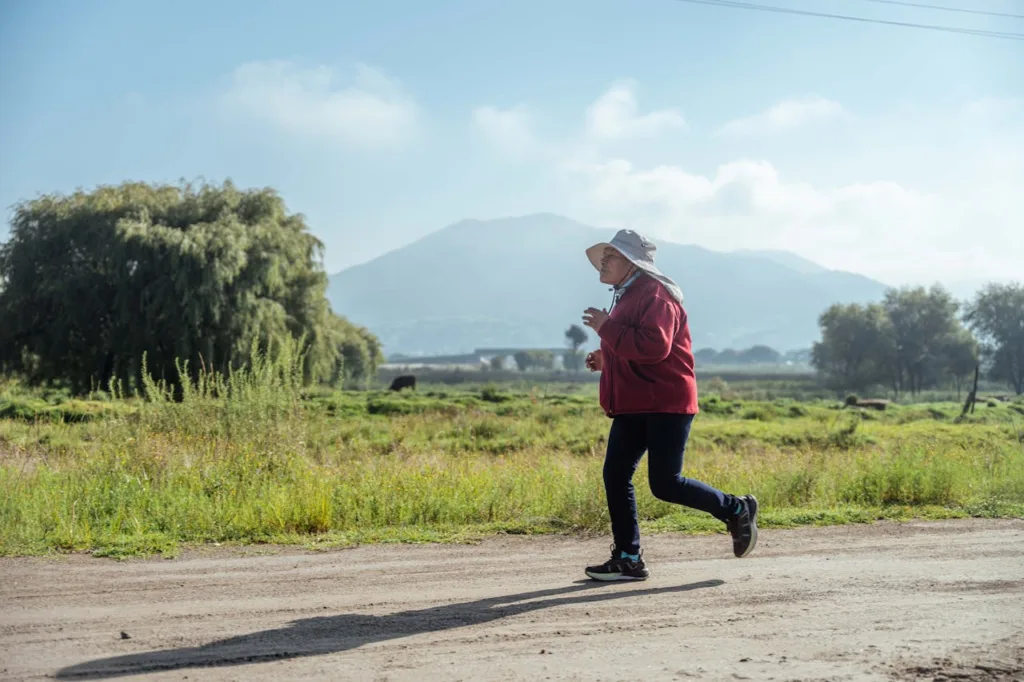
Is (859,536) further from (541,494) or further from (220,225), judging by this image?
(220,225)

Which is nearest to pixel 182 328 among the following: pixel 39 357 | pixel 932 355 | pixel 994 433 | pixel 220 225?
pixel 220 225

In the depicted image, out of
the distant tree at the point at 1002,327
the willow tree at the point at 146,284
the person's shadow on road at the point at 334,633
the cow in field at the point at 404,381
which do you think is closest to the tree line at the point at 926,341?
the distant tree at the point at 1002,327

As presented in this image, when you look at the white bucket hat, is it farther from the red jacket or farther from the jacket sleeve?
the jacket sleeve

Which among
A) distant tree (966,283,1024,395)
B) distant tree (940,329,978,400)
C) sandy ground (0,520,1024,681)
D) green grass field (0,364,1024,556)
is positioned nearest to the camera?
sandy ground (0,520,1024,681)

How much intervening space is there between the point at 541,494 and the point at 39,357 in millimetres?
35254

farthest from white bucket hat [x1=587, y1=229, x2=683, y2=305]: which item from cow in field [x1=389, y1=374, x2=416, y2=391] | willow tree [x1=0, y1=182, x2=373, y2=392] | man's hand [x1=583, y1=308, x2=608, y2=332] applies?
cow in field [x1=389, y1=374, x2=416, y2=391]

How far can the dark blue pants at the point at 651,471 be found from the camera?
5.63 m

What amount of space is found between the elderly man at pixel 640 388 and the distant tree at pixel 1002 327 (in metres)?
91.8

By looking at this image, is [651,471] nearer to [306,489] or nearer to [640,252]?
[640,252]

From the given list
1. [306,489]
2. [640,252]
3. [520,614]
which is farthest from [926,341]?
[520,614]

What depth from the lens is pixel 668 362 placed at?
5633 mm

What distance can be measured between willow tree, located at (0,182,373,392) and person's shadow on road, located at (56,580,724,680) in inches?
1123

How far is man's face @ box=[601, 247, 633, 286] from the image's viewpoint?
5.79 meters

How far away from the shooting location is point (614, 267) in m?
5.81
